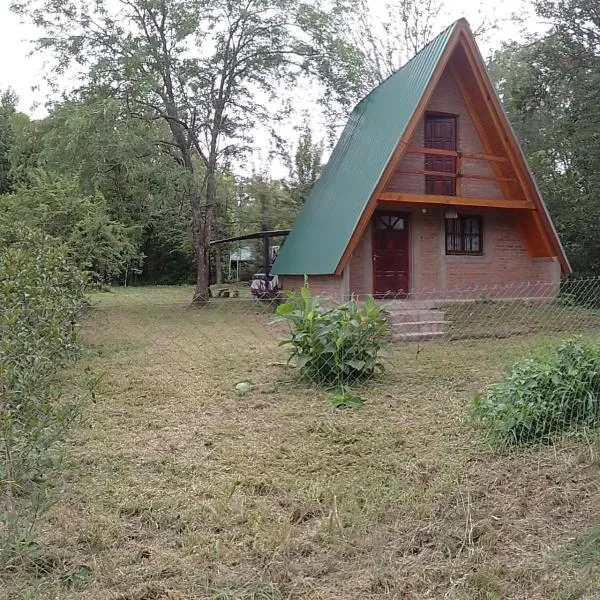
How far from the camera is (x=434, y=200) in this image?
35.9 feet

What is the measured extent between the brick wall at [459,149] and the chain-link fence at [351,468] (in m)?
5.82

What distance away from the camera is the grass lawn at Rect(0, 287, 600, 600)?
7.82 ft

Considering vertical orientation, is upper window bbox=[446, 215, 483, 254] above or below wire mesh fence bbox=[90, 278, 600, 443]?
above

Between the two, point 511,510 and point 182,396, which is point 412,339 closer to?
point 182,396

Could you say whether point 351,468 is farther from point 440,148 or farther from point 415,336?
point 440,148

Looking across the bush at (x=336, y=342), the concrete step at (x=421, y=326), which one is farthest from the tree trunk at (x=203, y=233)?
the bush at (x=336, y=342)

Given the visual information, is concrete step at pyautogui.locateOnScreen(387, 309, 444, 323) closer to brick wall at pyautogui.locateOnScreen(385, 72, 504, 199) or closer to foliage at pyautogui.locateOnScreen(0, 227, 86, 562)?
brick wall at pyautogui.locateOnScreen(385, 72, 504, 199)

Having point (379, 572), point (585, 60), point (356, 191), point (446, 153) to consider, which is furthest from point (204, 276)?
point (379, 572)

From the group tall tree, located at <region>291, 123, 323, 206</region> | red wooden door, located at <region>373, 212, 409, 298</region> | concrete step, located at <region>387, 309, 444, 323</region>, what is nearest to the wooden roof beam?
red wooden door, located at <region>373, 212, 409, 298</region>

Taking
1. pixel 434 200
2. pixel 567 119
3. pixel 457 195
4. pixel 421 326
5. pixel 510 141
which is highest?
pixel 567 119

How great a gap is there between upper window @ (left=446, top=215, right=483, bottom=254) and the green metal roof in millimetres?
2494

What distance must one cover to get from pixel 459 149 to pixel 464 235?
1.89m

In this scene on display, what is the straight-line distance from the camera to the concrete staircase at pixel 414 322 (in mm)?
8922

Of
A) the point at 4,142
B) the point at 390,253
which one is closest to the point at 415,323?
the point at 390,253
